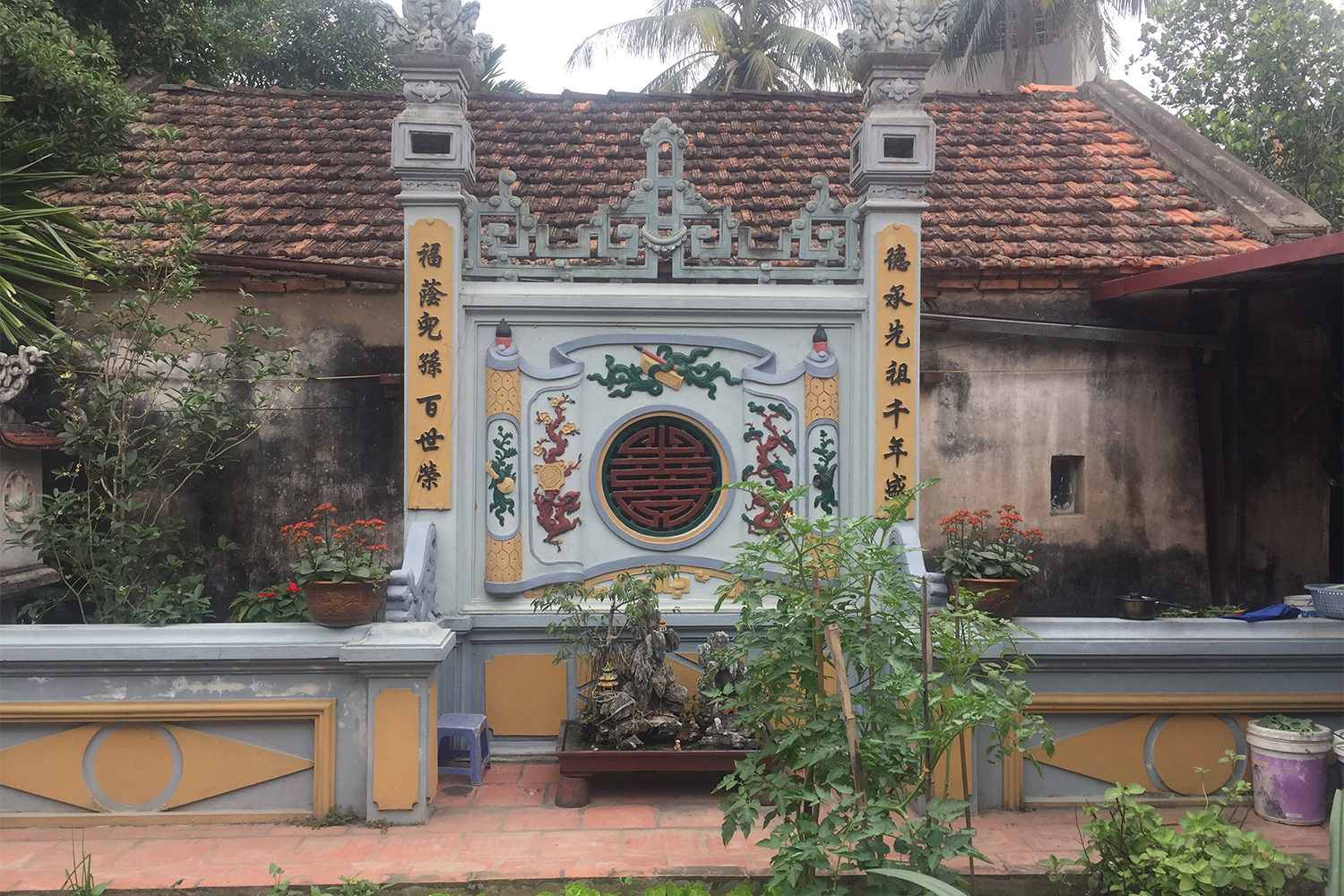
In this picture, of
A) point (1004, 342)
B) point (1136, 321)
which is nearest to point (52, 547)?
point (1004, 342)

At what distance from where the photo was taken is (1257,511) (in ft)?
24.2

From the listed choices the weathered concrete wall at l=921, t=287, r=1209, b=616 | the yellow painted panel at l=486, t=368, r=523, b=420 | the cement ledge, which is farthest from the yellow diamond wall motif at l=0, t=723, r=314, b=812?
the weathered concrete wall at l=921, t=287, r=1209, b=616

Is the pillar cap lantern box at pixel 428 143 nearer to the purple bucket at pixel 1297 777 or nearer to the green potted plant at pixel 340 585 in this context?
the green potted plant at pixel 340 585

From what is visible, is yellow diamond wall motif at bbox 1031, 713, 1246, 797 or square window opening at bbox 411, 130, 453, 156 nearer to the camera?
yellow diamond wall motif at bbox 1031, 713, 1246, 797

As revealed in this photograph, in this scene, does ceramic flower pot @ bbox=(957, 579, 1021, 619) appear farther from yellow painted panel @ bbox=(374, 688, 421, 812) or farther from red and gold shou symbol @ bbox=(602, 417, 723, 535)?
yellow painted panel @ bbox=(374, 688, 421, 812)

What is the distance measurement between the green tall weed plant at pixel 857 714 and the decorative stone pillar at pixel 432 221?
2.28 metres

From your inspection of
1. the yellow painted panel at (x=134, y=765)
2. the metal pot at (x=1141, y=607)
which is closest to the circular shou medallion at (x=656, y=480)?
the metal pot at (x=1141, y=607)

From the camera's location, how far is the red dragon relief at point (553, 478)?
575 centimetres

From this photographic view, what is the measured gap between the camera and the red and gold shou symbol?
229 inches

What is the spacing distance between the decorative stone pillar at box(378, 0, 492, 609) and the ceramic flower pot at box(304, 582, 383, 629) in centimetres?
70

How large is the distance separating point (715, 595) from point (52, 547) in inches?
153

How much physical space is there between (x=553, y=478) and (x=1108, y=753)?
343cm

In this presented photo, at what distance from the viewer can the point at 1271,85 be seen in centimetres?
920

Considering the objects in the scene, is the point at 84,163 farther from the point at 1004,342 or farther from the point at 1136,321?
the point at 1136,321
